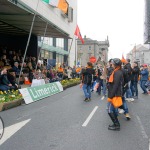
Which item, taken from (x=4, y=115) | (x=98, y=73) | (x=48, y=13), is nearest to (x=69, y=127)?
(x=4, y=115)

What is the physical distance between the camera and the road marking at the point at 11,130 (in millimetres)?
6461

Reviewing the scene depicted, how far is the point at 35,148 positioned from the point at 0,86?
8.53 meters

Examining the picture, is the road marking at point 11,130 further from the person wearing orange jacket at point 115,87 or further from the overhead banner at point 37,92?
the overhead banner at point 37,92

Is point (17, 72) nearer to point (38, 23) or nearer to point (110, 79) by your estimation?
point (38, 23)

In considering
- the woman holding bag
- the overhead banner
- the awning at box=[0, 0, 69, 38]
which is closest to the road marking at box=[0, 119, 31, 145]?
the woman holding bag

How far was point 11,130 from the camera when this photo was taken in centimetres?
725

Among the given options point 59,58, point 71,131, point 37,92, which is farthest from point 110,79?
point 59,58

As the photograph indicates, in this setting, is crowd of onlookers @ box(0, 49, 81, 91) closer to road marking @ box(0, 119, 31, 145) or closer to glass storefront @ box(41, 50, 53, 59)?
road marking @ box(0, 119, 31, 145)

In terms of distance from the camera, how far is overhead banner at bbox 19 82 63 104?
1281cm

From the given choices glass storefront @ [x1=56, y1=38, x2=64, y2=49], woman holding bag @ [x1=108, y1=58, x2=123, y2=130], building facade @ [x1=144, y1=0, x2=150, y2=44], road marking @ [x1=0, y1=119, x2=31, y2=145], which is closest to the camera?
road marking @ [x1=0, y1=119, x2=31, y2=145]

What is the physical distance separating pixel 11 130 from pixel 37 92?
691 centimetres

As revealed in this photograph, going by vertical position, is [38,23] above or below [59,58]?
above

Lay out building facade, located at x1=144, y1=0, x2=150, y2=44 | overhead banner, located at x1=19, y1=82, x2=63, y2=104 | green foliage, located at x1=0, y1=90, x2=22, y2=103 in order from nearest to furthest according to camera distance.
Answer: green foliage, located at x1=0, y1=90, x2=22, y2=103 < overhead banner, located at x1=19, y1=82, x2=63, y2=104 < building facade, located at x1=144, y1=0, x2=150, y2=44

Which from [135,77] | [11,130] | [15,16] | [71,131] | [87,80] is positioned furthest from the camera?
[15,16]
